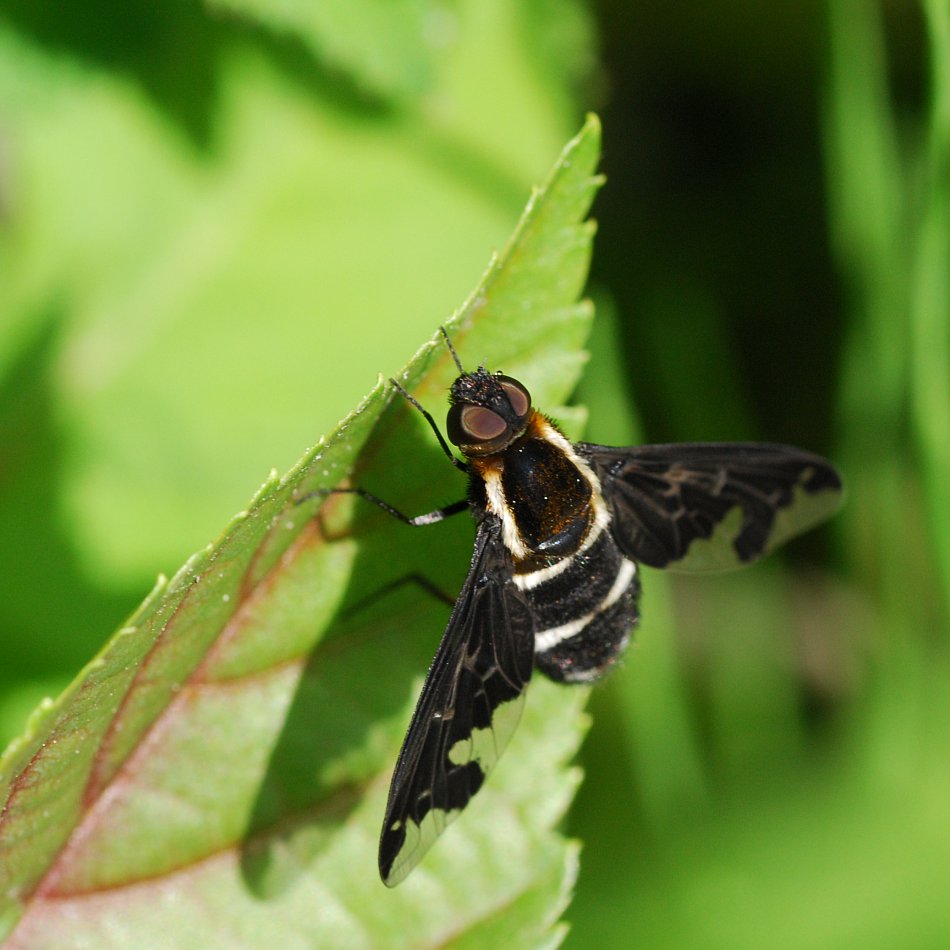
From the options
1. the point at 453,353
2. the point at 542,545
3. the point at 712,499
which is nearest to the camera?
the point at 453,353

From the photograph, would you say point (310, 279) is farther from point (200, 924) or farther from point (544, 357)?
point (200, 924)

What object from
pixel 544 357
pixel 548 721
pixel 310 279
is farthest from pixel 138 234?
pixel 548 721

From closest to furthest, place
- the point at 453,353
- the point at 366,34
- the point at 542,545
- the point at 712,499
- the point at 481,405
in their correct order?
the point at 453,353 → the point at 481,405 → the point at 542,545 → the point at 712,499 → the point at 366,34

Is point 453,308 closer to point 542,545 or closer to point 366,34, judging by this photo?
point 366,34

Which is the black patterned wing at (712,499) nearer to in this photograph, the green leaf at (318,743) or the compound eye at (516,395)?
the compound eye at (516,395)

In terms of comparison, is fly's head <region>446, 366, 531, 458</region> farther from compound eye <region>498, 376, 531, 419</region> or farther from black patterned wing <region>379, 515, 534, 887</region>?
black patterned wing <region>379, 515, 534, 887</region>

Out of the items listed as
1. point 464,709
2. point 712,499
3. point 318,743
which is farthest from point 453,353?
point 712,499

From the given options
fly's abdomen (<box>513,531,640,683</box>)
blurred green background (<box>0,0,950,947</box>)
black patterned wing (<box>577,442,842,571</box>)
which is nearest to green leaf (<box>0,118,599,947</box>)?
fly's abdomen (<box>513,531,640,683</box>)
